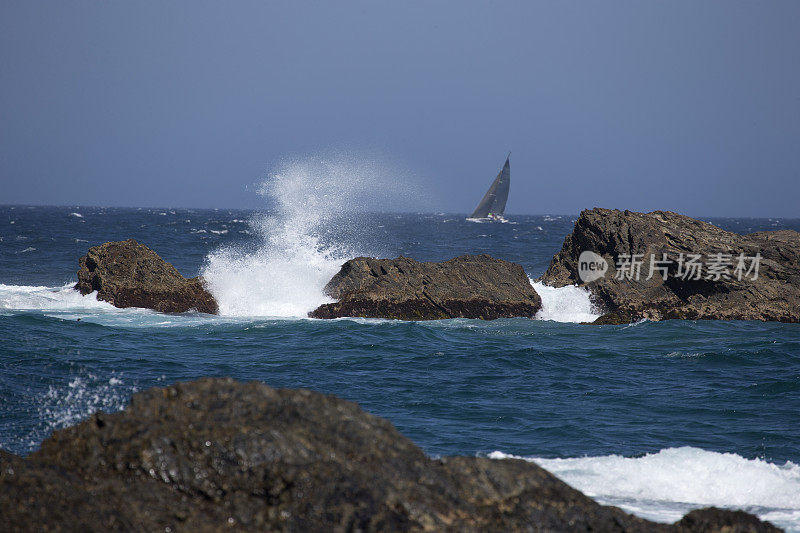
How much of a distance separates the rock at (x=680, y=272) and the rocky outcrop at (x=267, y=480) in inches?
664

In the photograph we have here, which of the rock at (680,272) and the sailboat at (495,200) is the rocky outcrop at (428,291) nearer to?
the rock at (680,272)

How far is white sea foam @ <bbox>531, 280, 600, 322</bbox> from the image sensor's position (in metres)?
20.7

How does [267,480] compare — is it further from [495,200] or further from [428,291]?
[495,200]

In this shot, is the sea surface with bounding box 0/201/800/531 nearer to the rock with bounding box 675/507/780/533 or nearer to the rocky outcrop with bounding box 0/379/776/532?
the rock with bounding box 675/507/780/533

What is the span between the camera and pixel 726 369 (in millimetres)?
13836

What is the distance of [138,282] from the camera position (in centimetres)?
2011

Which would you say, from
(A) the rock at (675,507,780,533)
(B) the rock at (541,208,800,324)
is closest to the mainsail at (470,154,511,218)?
(B) the rock at (541,208,800,324)

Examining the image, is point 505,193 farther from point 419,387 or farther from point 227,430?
point 227,430

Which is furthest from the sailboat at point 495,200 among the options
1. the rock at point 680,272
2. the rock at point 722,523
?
the rock at point 722,523

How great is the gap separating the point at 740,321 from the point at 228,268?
601 inches

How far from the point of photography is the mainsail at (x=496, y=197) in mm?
99188

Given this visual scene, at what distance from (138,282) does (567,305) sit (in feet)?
41.3

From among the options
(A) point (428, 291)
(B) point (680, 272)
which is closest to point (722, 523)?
(A) point (428, 291)

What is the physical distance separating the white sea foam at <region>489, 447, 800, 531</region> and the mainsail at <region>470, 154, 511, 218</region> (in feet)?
300
